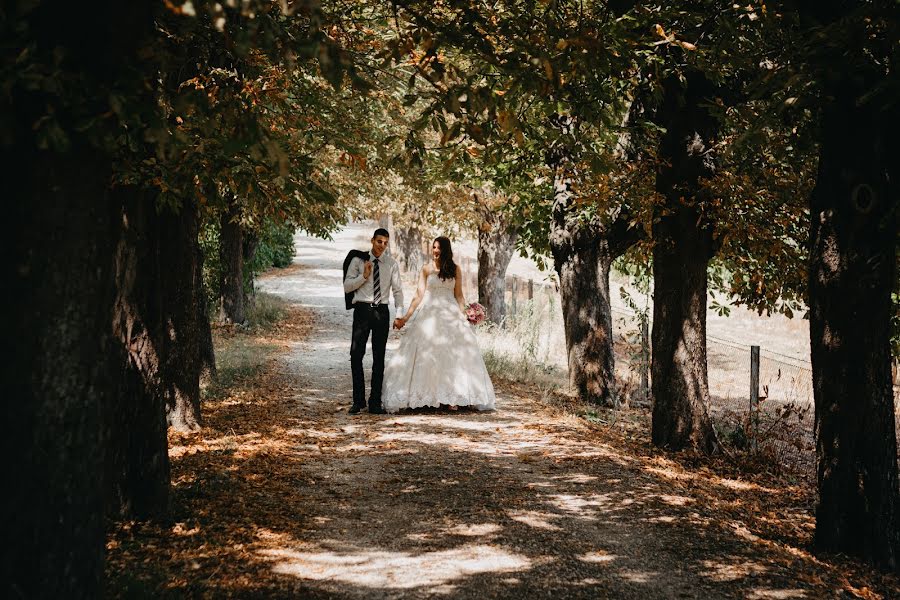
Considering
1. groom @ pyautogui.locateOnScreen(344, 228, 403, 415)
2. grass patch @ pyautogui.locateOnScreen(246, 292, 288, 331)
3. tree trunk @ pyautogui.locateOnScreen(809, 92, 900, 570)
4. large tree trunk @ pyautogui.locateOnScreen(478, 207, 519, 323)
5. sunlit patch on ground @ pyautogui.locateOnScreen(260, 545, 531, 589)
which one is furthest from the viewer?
grass patch @ pyautogui.locateOnScreen(246, 292, 288, 331)

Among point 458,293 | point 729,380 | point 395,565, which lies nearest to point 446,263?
point 458,293

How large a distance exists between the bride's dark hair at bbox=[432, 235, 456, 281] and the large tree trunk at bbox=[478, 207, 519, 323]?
10.3m

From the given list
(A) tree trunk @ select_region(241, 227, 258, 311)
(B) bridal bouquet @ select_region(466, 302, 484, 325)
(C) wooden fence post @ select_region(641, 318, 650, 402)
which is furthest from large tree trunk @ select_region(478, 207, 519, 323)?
(B) bridal bouquet @ select_region(466, 302, 484, 325)

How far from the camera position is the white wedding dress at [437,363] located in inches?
455

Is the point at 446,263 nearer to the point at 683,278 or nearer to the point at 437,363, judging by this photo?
the point at 437,363

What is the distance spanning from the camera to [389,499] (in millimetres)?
7152

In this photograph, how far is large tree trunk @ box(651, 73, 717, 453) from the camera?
9.59m

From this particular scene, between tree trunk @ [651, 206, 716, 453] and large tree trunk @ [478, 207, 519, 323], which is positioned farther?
large tree trunk @ [478, 207, 519, 323]

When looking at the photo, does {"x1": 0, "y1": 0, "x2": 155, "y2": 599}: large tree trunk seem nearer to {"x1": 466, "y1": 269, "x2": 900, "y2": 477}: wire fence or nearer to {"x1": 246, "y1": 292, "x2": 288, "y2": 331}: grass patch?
{"x1": 466, "y1": 269, "x2": 900, "y2": 477}: wire fence

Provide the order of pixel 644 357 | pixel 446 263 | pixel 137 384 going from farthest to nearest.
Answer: pixel 644 357 → pixel 446 263 → pixel 137 384

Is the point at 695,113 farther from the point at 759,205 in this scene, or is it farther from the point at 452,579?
the point at 452,579

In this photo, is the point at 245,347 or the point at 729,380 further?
the point at 729,380

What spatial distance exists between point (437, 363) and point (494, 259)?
1134 centimetres

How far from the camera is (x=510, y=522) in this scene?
21.5 feet
